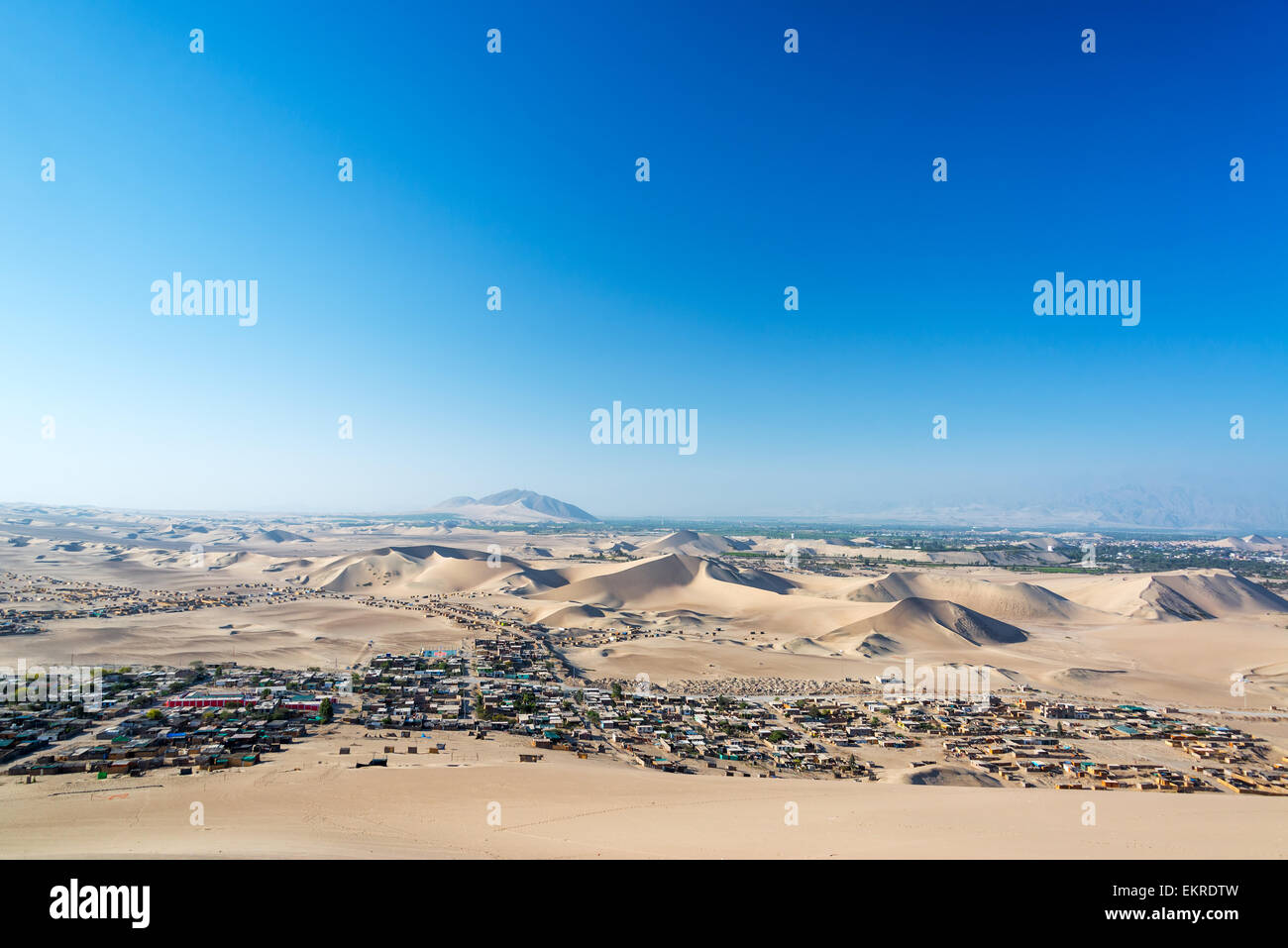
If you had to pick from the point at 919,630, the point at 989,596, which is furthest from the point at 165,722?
the point at 989,596

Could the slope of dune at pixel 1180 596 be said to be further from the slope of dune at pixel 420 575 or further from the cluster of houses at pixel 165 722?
the cluster of houses at pixel 165 722

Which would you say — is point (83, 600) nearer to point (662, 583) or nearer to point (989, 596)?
point (662, 583)

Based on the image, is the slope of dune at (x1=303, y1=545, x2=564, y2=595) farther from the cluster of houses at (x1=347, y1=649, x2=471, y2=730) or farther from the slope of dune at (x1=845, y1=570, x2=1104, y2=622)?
the slope of dune at (x1=845, y1=570, x2=1104, y2=622)

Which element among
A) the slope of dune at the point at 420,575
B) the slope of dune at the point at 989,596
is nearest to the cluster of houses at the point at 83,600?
the slope of dune at the point at 420,575

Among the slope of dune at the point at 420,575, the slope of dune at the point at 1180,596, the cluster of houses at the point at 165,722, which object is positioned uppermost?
the cluster of houses at the point at 165,722
